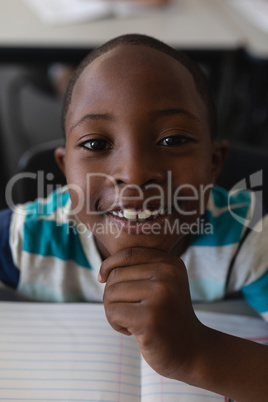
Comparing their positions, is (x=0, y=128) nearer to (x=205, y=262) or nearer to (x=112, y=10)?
(x=112, y=10)

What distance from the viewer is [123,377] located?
→ 63cm

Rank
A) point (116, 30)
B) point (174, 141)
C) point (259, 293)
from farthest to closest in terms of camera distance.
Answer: point (116, 30), point (259, 293), point (174, 141)

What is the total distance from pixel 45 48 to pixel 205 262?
0.89 m

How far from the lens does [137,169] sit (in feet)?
1.90

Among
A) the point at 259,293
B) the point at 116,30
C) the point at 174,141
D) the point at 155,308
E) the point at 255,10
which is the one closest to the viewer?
the point at 155,308

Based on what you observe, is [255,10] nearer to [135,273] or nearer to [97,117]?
[97,117]

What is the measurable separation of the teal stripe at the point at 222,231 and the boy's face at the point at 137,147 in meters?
0.12

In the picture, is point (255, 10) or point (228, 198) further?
point (255, 10)

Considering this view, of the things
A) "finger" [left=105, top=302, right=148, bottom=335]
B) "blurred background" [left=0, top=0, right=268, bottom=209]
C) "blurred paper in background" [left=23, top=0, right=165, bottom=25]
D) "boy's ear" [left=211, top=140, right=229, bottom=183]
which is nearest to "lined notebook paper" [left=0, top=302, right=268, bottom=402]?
"finger" [left=105, top=302, right=148, bottom=335]

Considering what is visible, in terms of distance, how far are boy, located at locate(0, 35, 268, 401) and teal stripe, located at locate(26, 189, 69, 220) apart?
0.06 feet

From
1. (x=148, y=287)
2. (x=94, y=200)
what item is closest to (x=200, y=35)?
(x=94, y=200)

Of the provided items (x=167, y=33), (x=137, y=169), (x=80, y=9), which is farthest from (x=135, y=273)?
(x=80, y=9)

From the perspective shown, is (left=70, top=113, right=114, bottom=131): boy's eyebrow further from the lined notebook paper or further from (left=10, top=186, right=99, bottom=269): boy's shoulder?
the lined notebook paper

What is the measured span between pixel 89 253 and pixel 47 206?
0.41ft
